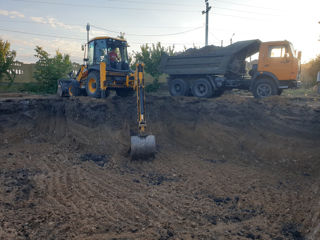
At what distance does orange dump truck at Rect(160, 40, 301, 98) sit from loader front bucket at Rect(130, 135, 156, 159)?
5.40 meters

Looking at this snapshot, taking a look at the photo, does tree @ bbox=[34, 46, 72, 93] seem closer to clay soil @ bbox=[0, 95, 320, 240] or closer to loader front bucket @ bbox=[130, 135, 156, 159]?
clay soil @ bbox=[0, 95, 320, 240]

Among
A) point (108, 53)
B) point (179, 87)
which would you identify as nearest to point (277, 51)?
point (179, 87)

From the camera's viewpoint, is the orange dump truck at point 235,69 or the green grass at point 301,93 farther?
the green grass at point 301,93

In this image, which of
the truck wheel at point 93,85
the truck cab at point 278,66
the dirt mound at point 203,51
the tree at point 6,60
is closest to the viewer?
the truck cab at point 278,66

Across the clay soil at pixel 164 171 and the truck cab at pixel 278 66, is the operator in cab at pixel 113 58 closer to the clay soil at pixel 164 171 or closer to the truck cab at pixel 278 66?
the clay soil at pixel 164 171

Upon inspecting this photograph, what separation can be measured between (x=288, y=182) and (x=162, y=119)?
456cm

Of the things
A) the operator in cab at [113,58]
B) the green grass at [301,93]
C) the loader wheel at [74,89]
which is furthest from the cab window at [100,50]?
the green grass at [301,93]

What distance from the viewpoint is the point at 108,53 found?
10.5 m

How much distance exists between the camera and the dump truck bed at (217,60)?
34.7 feet

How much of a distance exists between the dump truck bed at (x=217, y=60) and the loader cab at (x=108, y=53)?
257cm

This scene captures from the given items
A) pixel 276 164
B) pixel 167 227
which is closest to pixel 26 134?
pixel 167 227

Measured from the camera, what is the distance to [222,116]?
8453mm

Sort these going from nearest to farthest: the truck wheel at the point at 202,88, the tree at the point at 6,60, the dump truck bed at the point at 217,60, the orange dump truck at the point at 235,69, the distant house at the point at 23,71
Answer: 1. the orange dump truck at the point at 235,69
2. the dump truck bed at the point at 217,60
3. the truck wheel at the point at 202,88
4. the tree at the point at 6,60
5. the distant house at the point at 23,71

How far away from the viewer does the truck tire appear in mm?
9945
